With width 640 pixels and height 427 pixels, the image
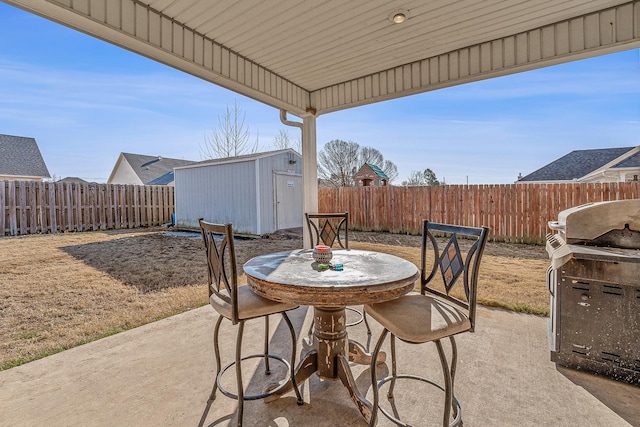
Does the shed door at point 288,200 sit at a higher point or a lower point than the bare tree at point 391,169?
lower

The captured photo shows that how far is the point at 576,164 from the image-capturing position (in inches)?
606

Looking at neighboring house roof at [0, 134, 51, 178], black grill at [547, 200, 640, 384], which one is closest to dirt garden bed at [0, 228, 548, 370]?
black grill at [547, 200, 640, 384]

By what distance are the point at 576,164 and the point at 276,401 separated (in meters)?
19.7

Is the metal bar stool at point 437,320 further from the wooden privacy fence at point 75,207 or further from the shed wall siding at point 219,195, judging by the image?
the wooden privacy fence at point 75,207

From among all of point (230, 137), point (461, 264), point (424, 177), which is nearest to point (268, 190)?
point (230, 137)

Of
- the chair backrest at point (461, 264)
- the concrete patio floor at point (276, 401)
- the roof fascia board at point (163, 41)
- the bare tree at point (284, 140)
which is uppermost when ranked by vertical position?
the bare tree at point (284, 140)

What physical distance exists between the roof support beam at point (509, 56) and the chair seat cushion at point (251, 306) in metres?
3.02

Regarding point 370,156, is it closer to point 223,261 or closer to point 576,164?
point 576,164

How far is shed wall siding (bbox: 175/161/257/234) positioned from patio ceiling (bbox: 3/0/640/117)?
5.83 meters

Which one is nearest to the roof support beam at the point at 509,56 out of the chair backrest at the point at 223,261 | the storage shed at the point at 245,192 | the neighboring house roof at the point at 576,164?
the chair backrest at the point at 223,261

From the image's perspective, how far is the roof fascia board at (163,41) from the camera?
78.7 inches

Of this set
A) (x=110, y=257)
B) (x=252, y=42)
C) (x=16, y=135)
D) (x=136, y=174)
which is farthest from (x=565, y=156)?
(x=16, y=135)

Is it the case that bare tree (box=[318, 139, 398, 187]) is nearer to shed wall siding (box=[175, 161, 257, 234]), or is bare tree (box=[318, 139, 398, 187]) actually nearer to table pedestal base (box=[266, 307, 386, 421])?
shed wall siding (box=[175, 161, 257, 234])

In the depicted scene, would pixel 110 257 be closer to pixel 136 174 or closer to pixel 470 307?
pixel 470 307
